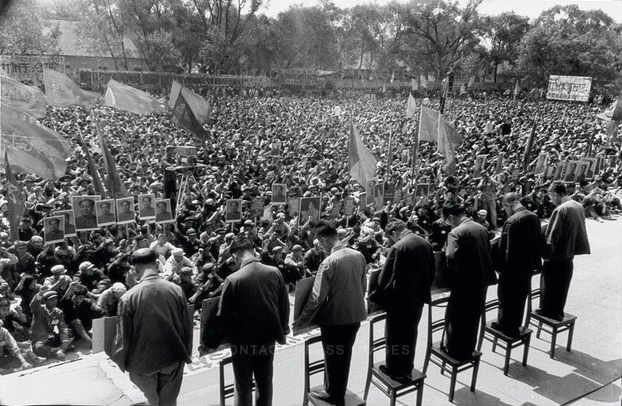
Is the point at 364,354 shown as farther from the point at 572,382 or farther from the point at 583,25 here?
the point at 583,25

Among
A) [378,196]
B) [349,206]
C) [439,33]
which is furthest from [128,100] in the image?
[439,33]

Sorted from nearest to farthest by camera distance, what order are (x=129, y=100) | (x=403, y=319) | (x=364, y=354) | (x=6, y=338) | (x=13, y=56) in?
(x=403, y=319) → (x=364, y=354) → (x=6, y=338) → (x=129, y=100) → (x=13, y=56)

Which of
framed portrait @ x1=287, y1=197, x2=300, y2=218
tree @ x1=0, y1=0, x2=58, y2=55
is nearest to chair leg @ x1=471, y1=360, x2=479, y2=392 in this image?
framed portrait @ x1=287, y1=197, x2=300, y2=218

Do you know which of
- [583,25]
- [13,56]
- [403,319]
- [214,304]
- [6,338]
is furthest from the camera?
[583,25]

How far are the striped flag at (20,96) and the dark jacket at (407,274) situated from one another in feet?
25.7

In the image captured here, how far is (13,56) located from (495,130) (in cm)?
2601

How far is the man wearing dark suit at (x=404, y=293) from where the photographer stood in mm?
4098

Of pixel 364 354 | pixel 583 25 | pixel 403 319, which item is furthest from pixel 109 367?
pixel 583 25

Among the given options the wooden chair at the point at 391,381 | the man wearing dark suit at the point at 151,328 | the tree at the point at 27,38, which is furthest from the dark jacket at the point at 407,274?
the tree at the point at 27,38

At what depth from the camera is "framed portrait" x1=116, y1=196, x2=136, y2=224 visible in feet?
27.4

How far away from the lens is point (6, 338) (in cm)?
591

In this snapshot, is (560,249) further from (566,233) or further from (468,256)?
(468,256)

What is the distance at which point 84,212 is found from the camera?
8094 millimetres

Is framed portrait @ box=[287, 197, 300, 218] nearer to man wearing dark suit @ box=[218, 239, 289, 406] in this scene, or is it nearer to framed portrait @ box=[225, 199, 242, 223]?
framed portrait @ box=[225, 199, 242, 223]
